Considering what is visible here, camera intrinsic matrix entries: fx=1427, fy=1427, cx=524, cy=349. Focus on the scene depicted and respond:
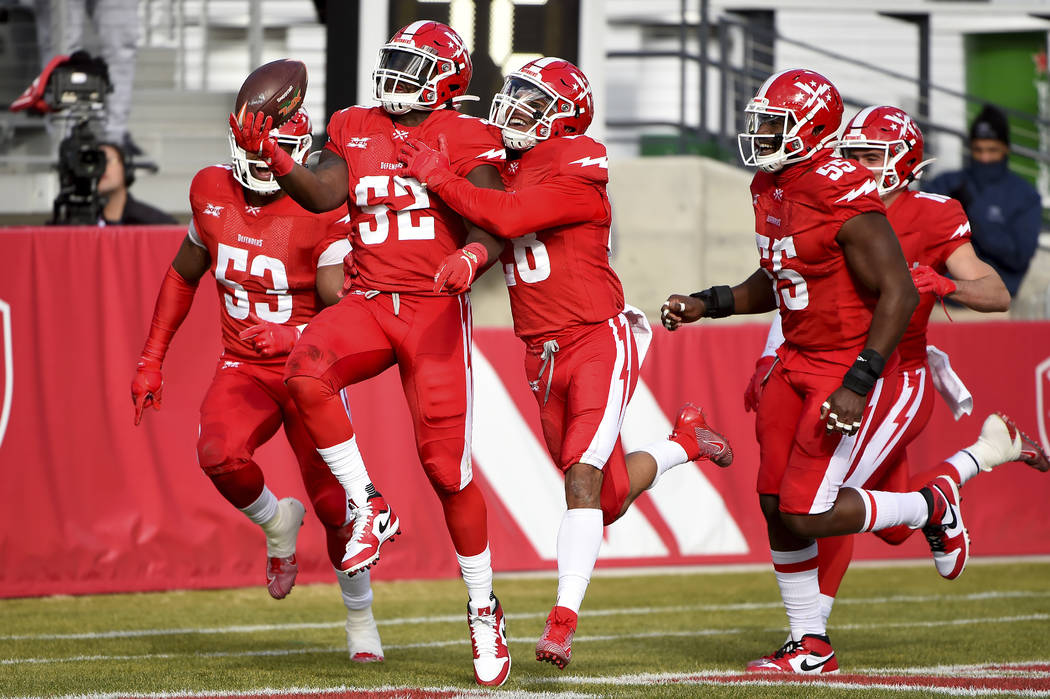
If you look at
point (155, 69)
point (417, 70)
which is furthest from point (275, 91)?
point (155, 69)

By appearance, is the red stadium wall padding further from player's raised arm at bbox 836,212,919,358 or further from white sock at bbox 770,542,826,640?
player's raised arm at bbox 836,212,919,358

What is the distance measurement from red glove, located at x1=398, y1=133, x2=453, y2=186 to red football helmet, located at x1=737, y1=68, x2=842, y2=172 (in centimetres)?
114

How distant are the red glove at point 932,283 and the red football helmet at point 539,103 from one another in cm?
142

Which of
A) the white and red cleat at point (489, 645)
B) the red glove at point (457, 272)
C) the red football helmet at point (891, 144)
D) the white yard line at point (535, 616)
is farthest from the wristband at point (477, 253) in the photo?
the white yard line at point (535, 616)

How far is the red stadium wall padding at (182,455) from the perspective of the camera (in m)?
7.70

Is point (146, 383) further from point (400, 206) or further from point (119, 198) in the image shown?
point (119, 198)

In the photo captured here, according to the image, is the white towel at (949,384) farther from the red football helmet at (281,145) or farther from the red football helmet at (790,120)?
the red football helmet at (281,145)

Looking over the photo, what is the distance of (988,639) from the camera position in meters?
6.30

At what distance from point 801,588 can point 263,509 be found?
215cm

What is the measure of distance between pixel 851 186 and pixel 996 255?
5.22 m

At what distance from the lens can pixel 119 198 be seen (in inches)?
367

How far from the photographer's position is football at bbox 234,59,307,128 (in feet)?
15.9

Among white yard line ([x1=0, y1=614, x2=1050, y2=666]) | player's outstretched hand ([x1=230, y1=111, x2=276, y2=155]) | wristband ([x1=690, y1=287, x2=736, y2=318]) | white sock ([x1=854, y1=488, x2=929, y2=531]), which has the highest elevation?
player's outstretched hand ([x1=230, y1=111, x2=276, y2=155])

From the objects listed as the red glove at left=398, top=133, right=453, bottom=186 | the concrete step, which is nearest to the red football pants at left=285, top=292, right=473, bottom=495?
the red glove at left=398, top=133, right=453, bottom=186
